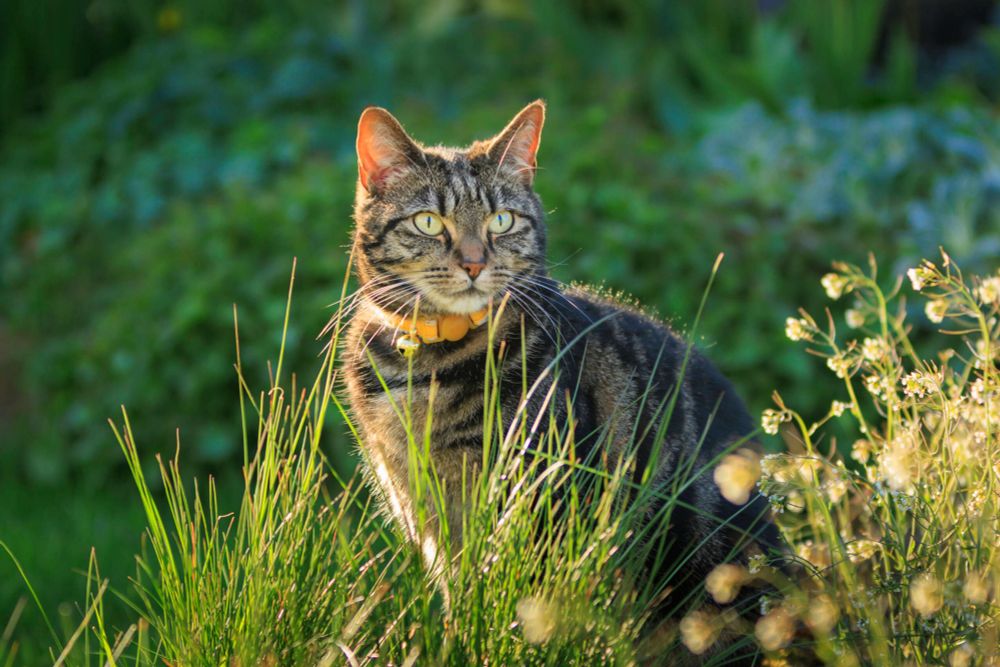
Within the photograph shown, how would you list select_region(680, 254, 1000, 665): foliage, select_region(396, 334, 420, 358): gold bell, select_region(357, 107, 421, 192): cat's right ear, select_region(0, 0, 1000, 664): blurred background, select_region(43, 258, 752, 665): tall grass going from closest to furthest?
select_region(680, 254, 1000, 665): foliage, select_region(43, 258, 752, 665): tall grass, select_region(396, 334, 420, 358): gold bell, select_region(357, 107, 421, 192): cat's right ear, select_region(0, 0, 1000, 664): blurred background

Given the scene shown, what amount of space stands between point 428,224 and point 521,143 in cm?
33

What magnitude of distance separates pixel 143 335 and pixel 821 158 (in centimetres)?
314

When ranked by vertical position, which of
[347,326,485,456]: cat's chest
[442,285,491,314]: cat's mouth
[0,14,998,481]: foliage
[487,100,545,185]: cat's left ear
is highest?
[487,100,545,185]: cat's left ear

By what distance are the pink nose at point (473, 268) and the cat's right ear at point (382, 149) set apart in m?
0.34

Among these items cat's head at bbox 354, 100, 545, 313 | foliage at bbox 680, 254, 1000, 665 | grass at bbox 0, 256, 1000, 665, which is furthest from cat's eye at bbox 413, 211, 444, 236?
foliage at bbox 680, 254, 1000, 665

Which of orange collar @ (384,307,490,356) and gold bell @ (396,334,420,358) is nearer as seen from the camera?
gold bell @ (396,334,420,358)

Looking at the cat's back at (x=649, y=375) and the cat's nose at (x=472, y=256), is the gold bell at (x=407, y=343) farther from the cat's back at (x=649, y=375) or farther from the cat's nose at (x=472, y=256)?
the cat's back at (x=649, y=375)

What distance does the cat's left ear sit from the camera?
2781mm

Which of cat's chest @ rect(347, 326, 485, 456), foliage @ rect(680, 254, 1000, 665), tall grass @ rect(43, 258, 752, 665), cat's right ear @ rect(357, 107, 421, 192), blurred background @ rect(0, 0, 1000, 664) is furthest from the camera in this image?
blurred background @ rect(0, 0, 1000, 664)

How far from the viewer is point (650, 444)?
2570 millimetres

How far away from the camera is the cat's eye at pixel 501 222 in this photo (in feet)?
8.94

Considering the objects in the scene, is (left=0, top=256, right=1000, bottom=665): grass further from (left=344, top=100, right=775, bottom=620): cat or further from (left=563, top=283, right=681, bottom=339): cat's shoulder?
(left=563, top=283, right=681, bottom=339): cat's shoulder

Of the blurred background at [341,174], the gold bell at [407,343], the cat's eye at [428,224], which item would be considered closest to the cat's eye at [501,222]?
the cat's eye at [428,224]

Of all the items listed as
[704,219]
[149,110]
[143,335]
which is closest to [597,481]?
[704,219]
